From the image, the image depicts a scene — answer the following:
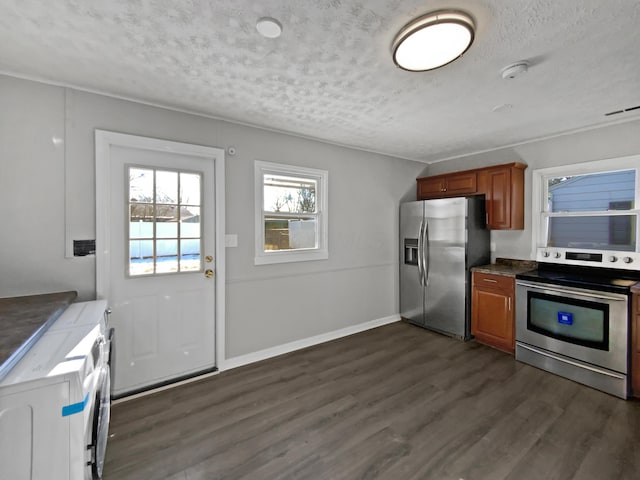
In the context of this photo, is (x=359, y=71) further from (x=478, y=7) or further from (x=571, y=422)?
(x=571, y=422)

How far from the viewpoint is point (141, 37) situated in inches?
63.4

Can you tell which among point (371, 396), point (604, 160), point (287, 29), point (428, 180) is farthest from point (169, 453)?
point (604, 160)

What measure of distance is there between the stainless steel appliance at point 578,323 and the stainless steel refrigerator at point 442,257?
0.64 metres

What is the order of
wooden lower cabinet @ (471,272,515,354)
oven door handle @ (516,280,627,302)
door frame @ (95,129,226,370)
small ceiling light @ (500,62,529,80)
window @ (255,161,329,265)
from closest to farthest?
small ceiling light @ (500,62,529,80) < door frame @ (95,129,226,370) < oven door handle @ (516,280,627,302) < window @ (255,161,329,265) < wooden lower cabinet @ (471,272,515,354)

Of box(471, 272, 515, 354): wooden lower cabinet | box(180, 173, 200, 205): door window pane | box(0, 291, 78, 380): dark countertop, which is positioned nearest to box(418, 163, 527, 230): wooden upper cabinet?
box(471, 272, 515, 354): wooden lower cabinet

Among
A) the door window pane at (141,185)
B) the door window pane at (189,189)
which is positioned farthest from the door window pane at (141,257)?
the door window pane at (189,189)

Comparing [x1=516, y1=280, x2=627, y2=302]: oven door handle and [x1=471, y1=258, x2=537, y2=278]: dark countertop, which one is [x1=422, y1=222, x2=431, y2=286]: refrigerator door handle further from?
[x1=516, y1=280, x2=627, y2=302]: oven door handle

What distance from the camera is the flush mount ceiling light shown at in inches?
55.8

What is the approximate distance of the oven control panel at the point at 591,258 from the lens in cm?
286

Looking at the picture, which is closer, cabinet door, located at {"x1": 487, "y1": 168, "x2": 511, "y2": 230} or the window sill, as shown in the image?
the window sill

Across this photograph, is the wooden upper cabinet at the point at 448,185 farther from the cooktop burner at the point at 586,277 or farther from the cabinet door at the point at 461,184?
the cooktop burner at the point at 586,277

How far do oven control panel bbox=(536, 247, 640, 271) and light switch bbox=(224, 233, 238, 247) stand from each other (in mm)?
3608

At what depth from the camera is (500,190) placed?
11.8ft

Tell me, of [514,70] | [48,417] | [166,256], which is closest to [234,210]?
[166,256]
